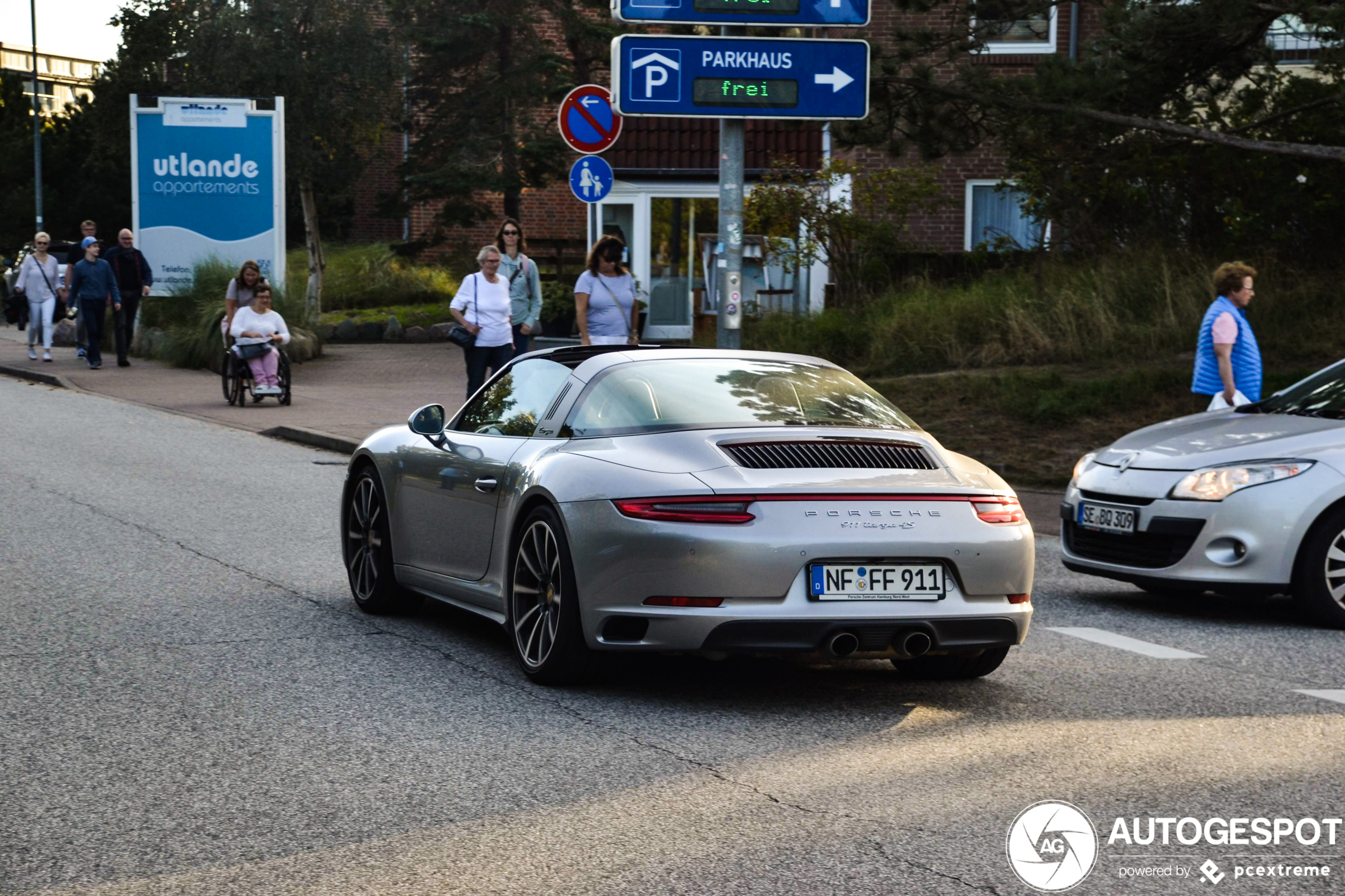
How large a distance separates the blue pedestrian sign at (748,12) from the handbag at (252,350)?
28.7 feet

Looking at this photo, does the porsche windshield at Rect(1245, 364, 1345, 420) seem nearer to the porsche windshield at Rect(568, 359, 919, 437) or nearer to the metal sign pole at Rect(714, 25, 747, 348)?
the porsche windshield at Rect(568, 359, 919, 437)

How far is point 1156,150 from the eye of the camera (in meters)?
19.6

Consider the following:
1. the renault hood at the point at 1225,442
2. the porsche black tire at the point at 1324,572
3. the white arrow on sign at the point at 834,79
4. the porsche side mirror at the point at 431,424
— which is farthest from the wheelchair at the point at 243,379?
the porsche black tire at the point at 1324,572

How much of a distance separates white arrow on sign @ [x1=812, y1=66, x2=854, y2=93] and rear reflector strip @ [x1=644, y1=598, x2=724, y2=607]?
750cm

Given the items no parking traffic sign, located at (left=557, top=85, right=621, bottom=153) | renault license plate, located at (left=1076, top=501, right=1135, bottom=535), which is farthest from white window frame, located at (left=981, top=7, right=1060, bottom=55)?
renault license plate, located at (left=1076, top=501, right=1135, bottom=535)

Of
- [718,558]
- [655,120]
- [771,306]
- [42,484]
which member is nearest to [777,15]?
[42,484]

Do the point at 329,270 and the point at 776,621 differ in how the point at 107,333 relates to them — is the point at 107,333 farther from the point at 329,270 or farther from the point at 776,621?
the point at 776,621

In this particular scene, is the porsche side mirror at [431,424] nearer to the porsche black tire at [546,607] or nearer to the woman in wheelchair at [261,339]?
the porsche black tire at [546,607]

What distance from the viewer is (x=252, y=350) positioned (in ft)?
66.1

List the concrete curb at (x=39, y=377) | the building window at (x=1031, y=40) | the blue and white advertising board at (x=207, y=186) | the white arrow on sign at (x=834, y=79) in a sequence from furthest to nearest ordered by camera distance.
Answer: the building window at (x=1031, y=40), the blue and white advertising board at (x=207, y=186), the concrete curb at (x=39, y=377), the white arrow on sign at (x=834, y=79)

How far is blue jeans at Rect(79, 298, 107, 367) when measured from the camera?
24609 mm

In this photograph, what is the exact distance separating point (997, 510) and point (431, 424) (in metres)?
2.73

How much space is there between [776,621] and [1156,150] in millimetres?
15207

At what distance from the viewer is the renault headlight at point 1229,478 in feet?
27.3
